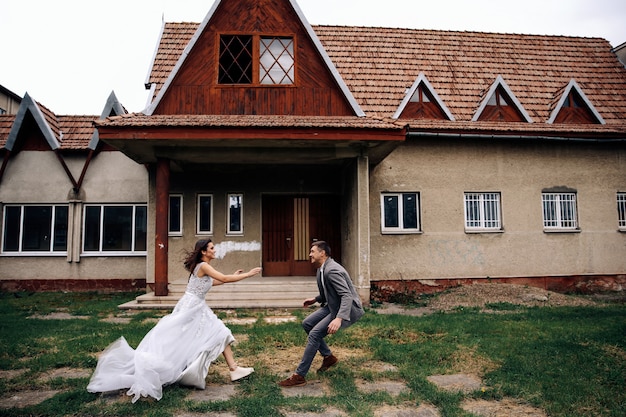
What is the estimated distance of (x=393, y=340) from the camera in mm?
7367

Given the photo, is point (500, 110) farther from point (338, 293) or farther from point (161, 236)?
point (338, 293)

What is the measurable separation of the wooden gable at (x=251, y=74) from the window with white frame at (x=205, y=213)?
2.84 meters

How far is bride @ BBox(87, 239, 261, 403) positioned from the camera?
4672mm

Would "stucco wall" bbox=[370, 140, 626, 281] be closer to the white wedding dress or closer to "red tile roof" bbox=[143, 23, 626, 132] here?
"red tile roof" bbox=[143, 23, 626, 132]

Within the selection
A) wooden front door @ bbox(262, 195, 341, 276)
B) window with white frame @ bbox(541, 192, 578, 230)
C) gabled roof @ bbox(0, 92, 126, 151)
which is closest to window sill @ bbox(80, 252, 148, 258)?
gabled roof @ bbox(0, 92, 126, 151)

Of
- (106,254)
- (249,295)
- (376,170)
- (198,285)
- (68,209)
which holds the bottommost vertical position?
(249,295)

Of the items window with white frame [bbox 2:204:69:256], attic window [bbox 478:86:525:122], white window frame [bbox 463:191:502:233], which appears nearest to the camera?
white window frame [bbox 463:191:502:233]

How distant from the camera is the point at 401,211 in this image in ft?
43.2

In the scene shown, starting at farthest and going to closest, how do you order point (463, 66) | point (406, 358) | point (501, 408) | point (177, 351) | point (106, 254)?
point (463, 66) → point (106, 254) → point (406, 358) → point (177, 351) → point (501, 408)

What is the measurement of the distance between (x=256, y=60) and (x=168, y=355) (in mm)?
8914

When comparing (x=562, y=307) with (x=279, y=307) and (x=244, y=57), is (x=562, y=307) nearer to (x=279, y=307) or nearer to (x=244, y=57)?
(x=279, y=307)

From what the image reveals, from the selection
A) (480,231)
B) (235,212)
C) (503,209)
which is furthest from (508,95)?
(235,212)

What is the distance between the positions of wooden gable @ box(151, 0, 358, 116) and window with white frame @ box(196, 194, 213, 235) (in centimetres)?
284

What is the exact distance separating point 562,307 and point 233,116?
9019 millimetres
